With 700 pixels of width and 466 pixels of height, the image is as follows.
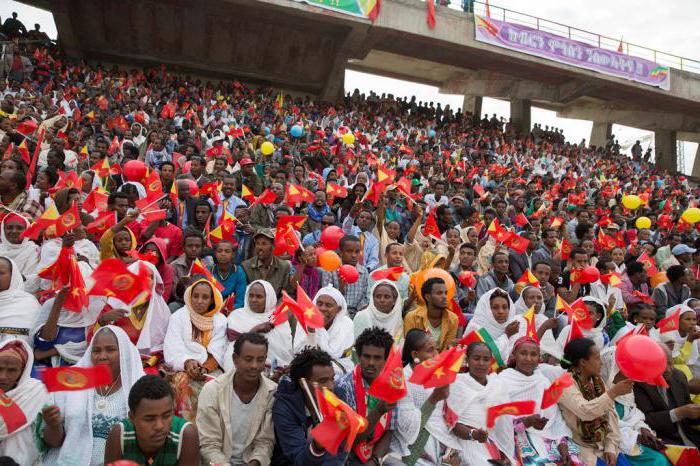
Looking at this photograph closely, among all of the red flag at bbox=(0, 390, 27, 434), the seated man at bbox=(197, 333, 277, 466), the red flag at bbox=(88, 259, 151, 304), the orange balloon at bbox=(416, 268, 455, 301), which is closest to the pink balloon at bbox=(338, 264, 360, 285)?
the orange balloon at bbox=(416, 268, 455, 301)

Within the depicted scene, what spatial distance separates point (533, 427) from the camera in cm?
299

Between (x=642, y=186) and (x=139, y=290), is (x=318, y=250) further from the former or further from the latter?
(x=642, y=186)

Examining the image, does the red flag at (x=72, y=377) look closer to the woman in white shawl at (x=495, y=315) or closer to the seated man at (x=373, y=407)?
the seated man at (x=373, y=407)

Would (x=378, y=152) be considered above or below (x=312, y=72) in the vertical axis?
below

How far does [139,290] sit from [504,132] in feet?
58.9

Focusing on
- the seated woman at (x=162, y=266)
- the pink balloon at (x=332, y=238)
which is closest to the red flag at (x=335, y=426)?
the seated woman at (x=162, y=266)

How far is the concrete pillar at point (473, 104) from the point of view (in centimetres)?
2123

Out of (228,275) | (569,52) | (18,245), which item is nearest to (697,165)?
(569,52)

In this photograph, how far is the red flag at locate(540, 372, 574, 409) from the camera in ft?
9.21

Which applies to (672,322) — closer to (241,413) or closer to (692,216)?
(241,413)

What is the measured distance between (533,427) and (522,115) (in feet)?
64.9

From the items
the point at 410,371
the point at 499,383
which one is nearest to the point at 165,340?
the point at 410,371

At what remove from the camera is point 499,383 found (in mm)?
2949

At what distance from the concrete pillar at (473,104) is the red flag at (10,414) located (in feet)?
67.6
